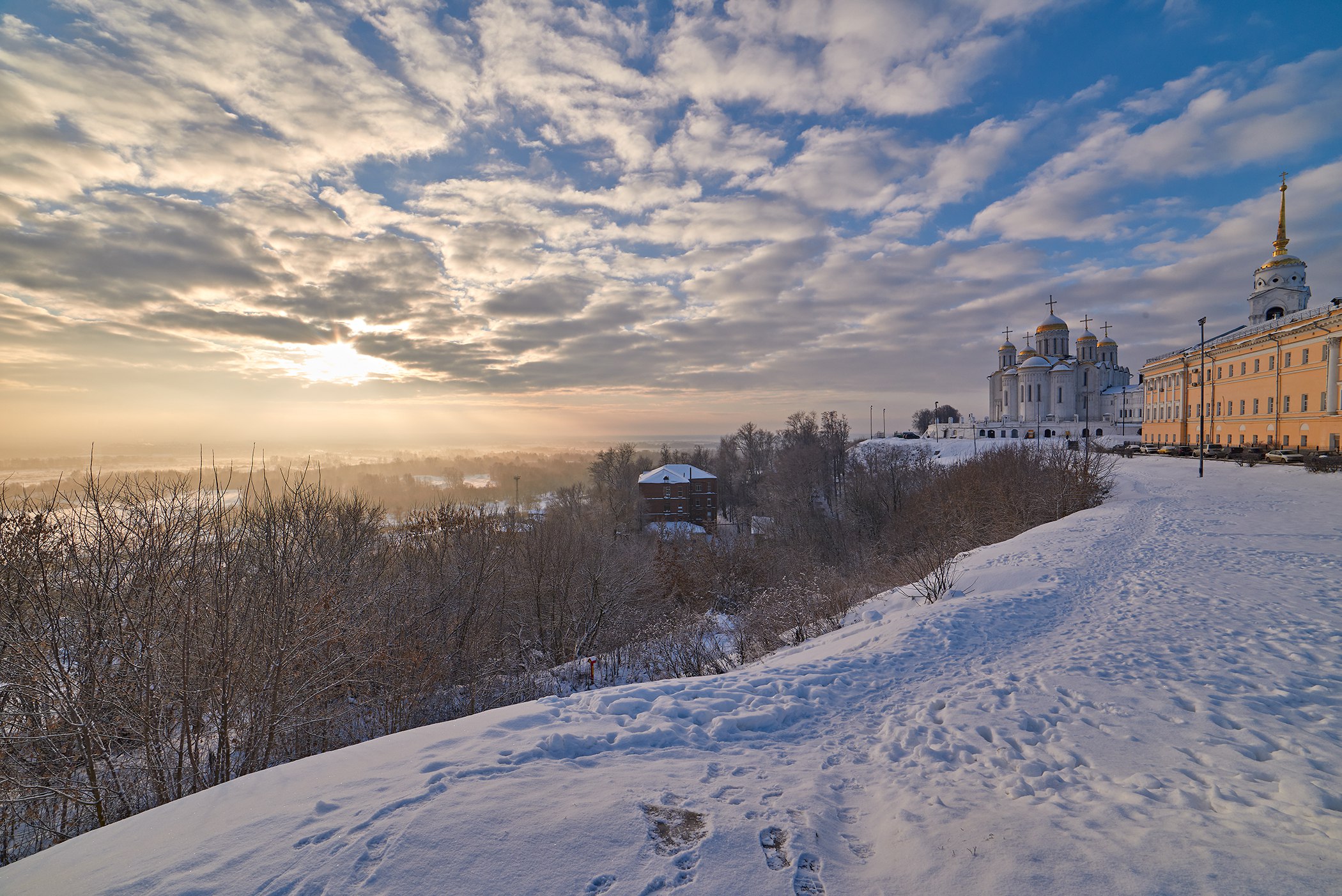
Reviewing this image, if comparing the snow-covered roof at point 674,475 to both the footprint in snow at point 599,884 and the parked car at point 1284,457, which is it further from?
the footprint in snow at point 599,884

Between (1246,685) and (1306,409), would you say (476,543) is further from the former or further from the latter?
(1306,409)

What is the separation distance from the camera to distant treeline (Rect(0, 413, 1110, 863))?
6.76 m

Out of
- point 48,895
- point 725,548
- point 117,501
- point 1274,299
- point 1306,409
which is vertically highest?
point 1274,299

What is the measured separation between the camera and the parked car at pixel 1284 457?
28266mm

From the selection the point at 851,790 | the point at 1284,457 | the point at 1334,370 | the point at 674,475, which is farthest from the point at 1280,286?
the point at 851,790

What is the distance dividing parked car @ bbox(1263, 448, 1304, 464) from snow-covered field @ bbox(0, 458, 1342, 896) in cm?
2952

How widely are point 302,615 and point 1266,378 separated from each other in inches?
2227

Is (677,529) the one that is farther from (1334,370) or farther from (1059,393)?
Answer: (1059,393)

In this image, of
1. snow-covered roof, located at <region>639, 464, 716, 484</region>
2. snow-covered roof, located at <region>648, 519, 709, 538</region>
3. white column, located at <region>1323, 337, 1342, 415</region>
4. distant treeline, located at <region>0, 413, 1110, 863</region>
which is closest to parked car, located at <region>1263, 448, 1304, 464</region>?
white column, located at <region>1323, 337, 1342, 415</region>

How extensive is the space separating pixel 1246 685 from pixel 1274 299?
216 ft

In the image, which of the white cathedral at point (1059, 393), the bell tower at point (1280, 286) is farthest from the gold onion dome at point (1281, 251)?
the white cathedral at point (1059, 393)

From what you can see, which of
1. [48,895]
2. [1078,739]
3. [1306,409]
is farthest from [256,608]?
[1306,409]

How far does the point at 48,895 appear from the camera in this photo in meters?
3.06

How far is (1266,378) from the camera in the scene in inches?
1518
